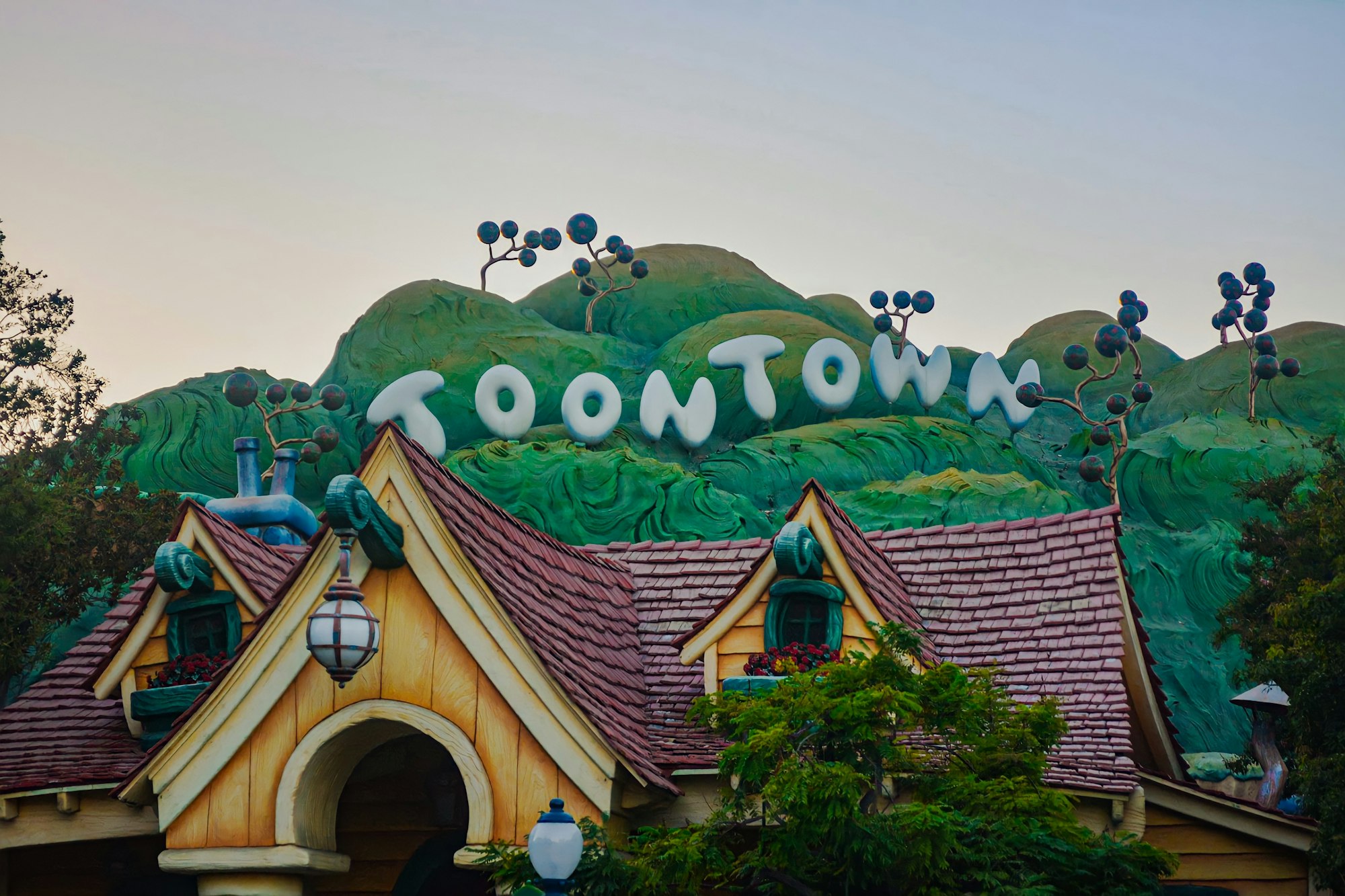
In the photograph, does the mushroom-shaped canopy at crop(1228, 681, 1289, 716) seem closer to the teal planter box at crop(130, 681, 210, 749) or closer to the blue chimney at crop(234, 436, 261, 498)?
the blue chimney at crop(234, 436, 261, 498)

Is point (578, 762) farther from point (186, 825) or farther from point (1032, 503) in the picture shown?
point (1032, 503)

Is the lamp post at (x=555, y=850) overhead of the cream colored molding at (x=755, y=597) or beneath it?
beneath

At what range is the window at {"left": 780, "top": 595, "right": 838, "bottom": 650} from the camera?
37.0ft

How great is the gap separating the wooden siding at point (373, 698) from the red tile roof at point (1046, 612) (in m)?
3.90

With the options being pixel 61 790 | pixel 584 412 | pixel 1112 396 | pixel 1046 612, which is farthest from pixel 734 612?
pixel 1112 396

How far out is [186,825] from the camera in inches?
402

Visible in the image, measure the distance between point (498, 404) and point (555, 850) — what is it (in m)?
33.9

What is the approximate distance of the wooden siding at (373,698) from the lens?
32.8ft

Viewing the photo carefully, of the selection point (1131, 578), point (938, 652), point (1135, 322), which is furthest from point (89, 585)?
point (1135, 322)

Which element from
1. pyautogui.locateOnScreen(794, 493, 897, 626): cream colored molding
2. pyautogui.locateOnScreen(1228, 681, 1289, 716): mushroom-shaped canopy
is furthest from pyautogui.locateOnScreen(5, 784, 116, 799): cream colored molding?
pyautogui.locateOnScreen(1228, 681, 1289, 716): mushroom-shaped canopy

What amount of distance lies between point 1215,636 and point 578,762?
45.7ft

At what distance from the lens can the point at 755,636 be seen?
1135 centimetres

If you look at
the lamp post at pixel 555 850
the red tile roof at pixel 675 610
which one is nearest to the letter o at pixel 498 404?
the red tile roof at pixel 675 610

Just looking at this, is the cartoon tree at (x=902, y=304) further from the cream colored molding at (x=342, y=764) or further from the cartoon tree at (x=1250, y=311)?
the cream colored molding at (x=342, y=764)
